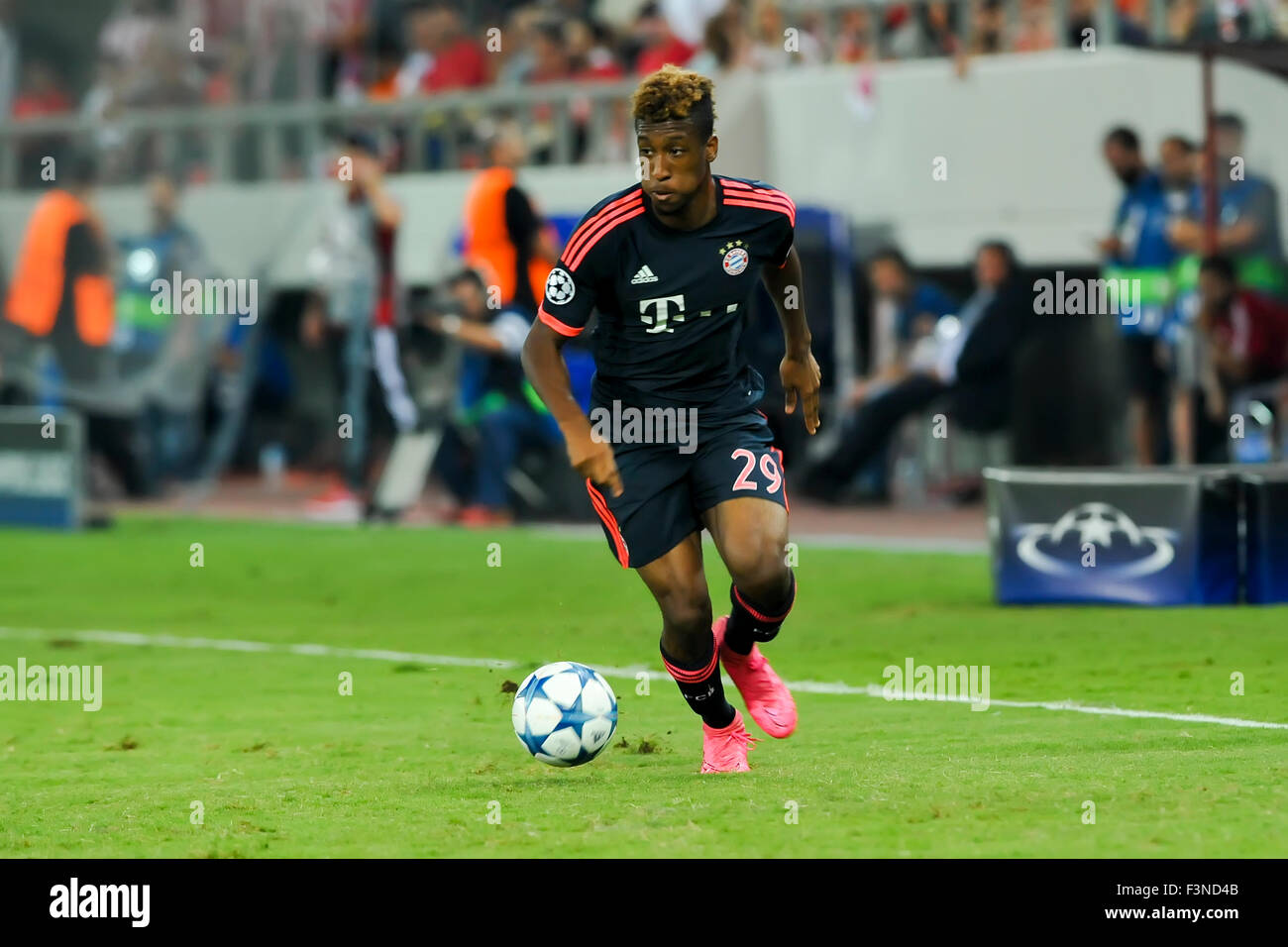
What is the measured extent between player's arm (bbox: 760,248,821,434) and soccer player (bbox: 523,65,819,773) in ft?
0.04

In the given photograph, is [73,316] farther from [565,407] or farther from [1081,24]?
[565,407]

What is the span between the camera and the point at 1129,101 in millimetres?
17781

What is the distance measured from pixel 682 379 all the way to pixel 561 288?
1.87 feet

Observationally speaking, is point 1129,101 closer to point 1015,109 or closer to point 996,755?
point 1015,109

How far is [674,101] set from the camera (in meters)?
7.29

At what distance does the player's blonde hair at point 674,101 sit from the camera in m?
7.30

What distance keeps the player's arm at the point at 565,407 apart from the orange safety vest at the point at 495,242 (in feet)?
A: 32.8

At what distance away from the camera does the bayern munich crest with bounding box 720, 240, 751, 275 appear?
7.65 meters

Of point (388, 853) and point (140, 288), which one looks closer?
point (388, 853)

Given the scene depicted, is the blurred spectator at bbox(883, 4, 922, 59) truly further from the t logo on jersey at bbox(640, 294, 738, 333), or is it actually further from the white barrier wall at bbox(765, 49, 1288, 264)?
the t logo on jersey at bbox(640, 294, 738, 333)

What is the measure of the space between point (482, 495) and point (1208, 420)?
5.84m

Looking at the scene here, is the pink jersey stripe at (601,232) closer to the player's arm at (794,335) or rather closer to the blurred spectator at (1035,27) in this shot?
the player's arm at (794,335)

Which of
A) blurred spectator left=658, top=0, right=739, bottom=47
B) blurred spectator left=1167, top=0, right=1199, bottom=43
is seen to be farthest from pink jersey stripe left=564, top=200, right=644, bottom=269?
blurred spectator left=658, top=0, right=739, bottom=47
